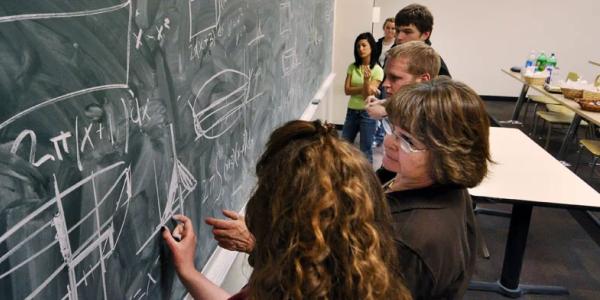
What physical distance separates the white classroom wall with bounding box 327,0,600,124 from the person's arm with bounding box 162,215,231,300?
707 cm

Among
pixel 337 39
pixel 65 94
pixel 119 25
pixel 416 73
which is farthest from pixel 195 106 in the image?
pixel 337 39

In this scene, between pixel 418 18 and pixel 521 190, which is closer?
pixel 521 190

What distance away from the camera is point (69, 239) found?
688mm

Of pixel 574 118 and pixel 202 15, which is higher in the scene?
pixel 202 15

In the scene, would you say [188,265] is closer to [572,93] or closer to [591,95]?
[591,95]

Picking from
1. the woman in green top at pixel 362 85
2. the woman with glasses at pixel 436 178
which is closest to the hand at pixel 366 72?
the woman in green top at pixel 362 85

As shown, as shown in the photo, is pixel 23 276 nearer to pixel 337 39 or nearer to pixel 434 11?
pixel 337 39

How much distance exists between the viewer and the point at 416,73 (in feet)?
6.81

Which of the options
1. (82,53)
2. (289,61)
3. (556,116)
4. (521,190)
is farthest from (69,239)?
(556,116)

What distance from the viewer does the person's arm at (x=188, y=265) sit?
1.11 meters

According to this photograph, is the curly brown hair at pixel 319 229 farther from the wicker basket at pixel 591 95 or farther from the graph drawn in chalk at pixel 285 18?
the wicker basket at pixel 591 95

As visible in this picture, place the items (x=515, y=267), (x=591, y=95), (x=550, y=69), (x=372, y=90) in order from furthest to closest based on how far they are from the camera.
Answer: (x=550, y=69), (x=591, y=95), (x=372, y=90), (x=515, y=267)

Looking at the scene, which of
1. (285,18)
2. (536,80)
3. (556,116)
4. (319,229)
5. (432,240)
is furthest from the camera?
(536,80)

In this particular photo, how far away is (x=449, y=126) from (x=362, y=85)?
3.10 meters
